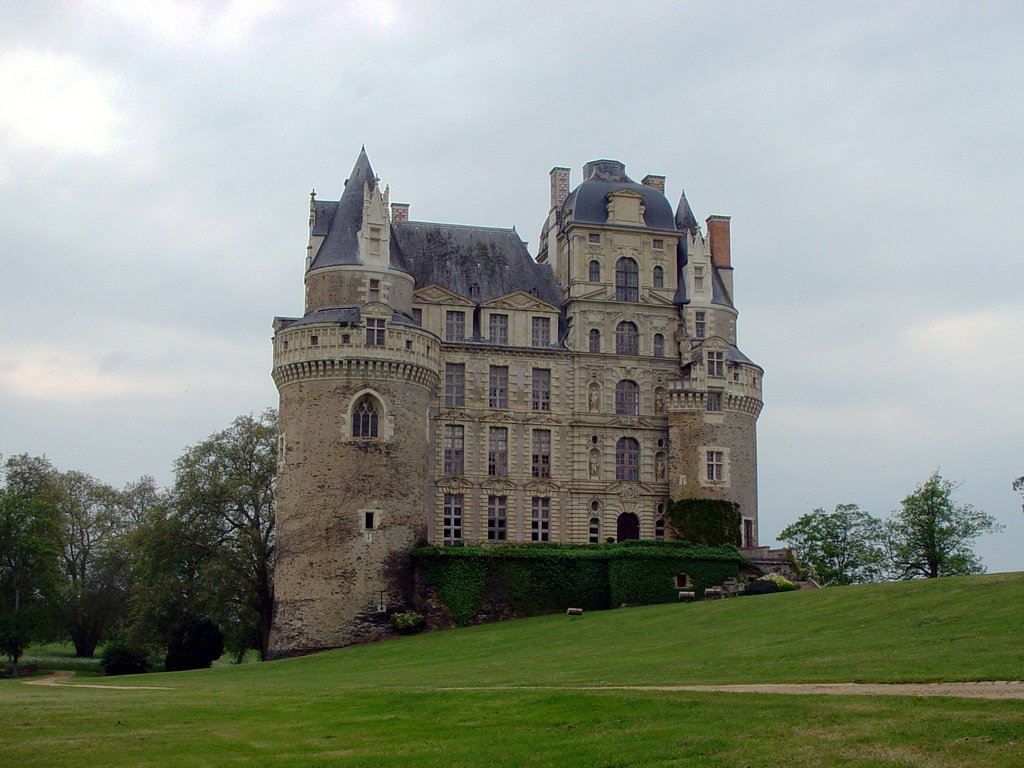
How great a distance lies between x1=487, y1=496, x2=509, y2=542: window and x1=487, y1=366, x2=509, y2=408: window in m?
4.50

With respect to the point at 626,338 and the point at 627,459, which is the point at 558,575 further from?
the point at 626,338

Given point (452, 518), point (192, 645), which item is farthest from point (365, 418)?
point (192, 645)

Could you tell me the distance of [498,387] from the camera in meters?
61.9

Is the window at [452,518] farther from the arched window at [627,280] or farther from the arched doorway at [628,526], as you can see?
the arched window at [627,280]

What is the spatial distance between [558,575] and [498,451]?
7355 mm

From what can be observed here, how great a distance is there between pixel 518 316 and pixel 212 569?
63.0 ft

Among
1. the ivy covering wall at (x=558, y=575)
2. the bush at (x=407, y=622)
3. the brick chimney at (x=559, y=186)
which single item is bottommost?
the bush at (x=407, y=622)

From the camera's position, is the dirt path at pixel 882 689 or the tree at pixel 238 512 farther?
the tree at pixel 238 512

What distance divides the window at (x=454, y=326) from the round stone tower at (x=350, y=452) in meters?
2.82

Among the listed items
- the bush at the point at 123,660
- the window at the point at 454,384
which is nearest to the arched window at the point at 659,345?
the window at the point at 454,384

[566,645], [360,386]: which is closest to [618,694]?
[566,645]

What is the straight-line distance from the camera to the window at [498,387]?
61719 mm

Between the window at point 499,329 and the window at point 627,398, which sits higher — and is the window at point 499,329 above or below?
above

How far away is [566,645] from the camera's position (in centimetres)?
4250
